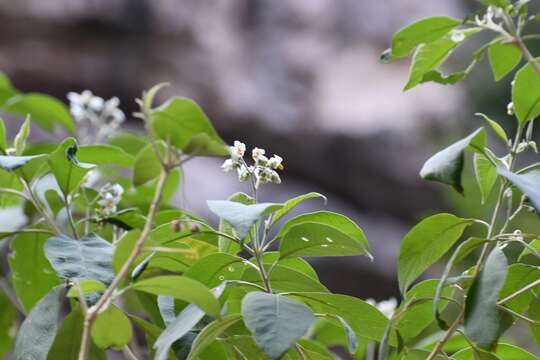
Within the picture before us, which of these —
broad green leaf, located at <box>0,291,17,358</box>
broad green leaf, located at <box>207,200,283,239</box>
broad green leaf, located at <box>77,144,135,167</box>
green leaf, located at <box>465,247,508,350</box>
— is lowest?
broad green leaf, located at <box>0,291,17,358</box>

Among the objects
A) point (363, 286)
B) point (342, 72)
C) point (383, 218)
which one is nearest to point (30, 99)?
point (363, 286)

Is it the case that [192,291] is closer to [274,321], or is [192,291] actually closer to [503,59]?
[274,321]

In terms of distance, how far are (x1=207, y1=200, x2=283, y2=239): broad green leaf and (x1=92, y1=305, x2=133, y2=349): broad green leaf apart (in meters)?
0.09

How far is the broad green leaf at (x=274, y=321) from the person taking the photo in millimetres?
419

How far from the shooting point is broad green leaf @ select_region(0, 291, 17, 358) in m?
0.81

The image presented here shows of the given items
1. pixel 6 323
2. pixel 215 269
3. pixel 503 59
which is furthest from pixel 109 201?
pixel 503 59

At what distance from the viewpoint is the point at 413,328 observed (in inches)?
23.4

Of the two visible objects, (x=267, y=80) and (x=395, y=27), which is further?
(x=395, y=27)

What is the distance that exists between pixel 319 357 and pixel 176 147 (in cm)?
21

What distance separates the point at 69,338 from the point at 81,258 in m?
0.07

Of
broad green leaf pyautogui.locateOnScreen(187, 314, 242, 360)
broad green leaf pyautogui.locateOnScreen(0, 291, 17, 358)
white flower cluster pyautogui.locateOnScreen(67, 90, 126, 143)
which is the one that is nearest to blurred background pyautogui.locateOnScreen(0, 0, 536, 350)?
white flower cluster pyautogui.locateOnScreen(67, 90, 126, 143)

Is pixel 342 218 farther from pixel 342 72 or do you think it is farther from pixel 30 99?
pixel 342 72

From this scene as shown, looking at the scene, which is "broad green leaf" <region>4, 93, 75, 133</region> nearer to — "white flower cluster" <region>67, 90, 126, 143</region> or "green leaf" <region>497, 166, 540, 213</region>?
"white flower cluster" <region>67, 90, 126, 143</region>

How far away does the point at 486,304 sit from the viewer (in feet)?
1.44
